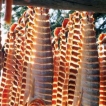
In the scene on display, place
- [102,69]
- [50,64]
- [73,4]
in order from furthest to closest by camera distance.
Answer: [102,69], [50,64], [73,4]

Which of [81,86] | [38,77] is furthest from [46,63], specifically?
[81,86]

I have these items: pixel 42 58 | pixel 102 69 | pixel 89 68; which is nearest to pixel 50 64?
pixel 42 58

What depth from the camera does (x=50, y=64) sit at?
2.68 meters

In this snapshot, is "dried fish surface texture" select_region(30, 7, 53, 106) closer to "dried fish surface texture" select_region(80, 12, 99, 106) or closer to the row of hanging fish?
the row of hanging fish

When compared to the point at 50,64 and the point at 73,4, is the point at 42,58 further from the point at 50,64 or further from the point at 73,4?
the point at 73,4

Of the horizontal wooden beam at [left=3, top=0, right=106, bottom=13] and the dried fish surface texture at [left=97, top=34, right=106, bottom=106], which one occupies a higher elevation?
the horizontal wooden beam at [left=3, top=0, right=106, bottom=13]

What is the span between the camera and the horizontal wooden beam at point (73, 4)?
2359mm

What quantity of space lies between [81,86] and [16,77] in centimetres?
65

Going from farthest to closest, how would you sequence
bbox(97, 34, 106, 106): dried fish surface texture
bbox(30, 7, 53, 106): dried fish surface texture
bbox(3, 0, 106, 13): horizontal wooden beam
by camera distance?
bbox(97, 34, 106, 106): dried fish surface texture → bbox(30, 7, 53, 106): dried fish surface texture → bbox(3, 0, 106, 13): horizontal wooden beam

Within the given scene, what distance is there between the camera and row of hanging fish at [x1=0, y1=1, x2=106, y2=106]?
2.68 metres

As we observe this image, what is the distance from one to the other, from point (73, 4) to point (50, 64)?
50 centimetres

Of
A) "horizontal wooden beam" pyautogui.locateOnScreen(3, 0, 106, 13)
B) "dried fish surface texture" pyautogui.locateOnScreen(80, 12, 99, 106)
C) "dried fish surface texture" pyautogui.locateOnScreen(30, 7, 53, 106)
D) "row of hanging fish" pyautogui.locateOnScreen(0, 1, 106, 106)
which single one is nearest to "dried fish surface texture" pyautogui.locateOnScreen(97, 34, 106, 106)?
"row of hanging fish" pyautogui.locateOnScreen(0, 1, 106, 106)

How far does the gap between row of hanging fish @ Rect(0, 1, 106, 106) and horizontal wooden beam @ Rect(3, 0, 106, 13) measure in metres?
0.18

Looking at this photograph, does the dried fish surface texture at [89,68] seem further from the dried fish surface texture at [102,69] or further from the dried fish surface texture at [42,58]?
the dried fish surface texture at [42,58]
